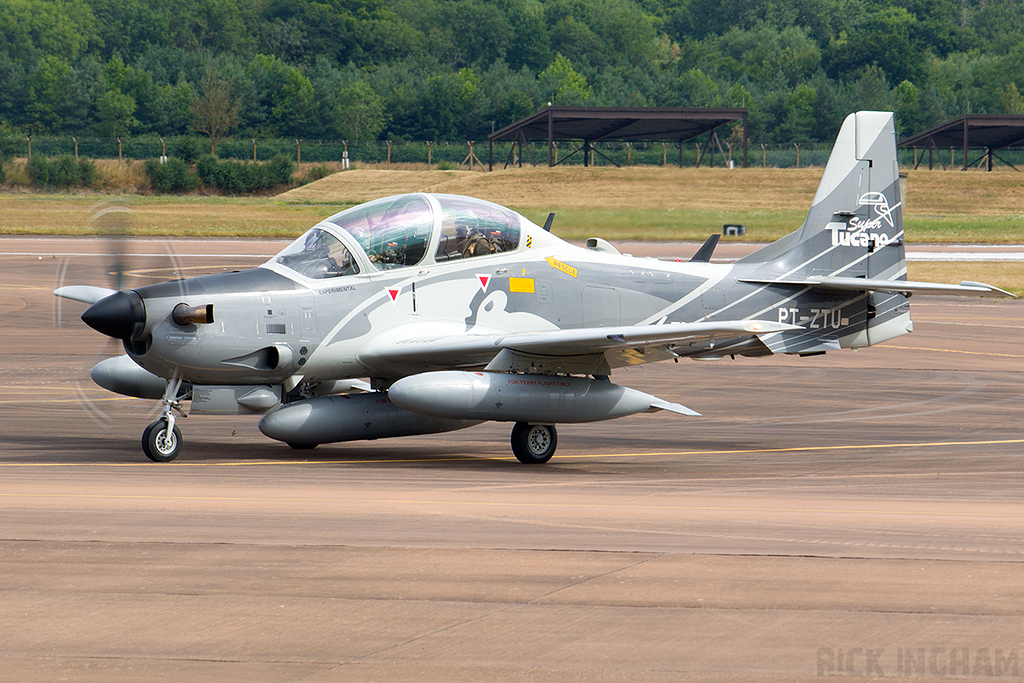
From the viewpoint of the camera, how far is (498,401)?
12.1 m

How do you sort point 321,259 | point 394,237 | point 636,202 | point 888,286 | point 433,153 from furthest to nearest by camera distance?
point 433,153 → point 636,202 → point 888,286 → point 394,237 → point 321,259

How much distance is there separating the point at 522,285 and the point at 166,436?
4.28 meters

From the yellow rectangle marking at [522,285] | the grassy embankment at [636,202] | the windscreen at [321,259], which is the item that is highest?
the grassy embankment at [636,202]

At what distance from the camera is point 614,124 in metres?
72.0

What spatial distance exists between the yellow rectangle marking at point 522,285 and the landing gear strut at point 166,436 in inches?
152

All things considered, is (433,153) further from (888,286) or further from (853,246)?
(888,286)

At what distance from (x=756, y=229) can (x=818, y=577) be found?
46971 millimetres

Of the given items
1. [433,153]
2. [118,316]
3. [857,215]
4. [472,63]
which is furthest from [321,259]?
[472,63]

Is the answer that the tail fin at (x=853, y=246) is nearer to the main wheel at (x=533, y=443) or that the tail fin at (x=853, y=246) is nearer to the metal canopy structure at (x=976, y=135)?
the main wheel at (x=533, y=443)

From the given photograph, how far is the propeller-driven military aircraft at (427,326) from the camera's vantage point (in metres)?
11.9

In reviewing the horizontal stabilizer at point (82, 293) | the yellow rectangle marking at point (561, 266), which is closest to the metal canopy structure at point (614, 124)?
the horizontal stabilizer at point (82, 293)

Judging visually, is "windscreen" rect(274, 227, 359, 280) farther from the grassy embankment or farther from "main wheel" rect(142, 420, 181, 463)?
the grassy embankment

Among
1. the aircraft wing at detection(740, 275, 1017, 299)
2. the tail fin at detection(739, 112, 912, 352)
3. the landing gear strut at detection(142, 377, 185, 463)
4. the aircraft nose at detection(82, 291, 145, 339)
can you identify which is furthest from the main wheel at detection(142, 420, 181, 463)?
the tail fin at detection(739, 112, 912, 352)

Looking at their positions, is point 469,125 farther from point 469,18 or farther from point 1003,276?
point 1003,276
